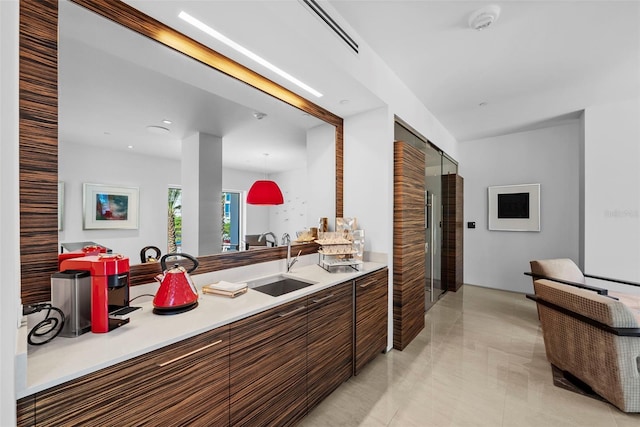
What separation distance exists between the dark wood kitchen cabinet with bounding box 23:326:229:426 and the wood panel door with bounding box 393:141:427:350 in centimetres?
193

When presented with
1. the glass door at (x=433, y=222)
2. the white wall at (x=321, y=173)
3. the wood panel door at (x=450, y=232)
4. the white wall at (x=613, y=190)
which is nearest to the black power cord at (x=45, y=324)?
the white wall at (x=321, y=173)

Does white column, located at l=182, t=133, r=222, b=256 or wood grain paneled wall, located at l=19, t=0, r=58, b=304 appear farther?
white column, located at l=182, t=133, r=222, b=256

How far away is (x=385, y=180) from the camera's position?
262 cm

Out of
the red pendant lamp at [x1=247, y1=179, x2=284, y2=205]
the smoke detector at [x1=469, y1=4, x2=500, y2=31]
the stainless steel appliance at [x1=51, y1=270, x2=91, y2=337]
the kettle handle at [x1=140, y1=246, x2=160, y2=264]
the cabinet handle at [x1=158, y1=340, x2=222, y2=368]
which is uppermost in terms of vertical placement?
the smoke detector at [x1=469, y1=4, x2=500, y2=31]

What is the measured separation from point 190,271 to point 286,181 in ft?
3.81

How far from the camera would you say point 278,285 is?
213 centimetres

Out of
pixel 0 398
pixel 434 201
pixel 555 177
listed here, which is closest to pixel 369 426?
pixel 0 398

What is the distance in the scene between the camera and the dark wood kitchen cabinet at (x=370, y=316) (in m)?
2.21

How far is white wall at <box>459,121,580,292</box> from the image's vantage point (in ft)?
13.7

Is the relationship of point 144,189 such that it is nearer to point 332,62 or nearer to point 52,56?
point 52,56

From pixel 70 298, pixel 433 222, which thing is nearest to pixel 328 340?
pixel 70 298

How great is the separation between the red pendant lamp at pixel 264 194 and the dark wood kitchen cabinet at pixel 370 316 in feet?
3.27

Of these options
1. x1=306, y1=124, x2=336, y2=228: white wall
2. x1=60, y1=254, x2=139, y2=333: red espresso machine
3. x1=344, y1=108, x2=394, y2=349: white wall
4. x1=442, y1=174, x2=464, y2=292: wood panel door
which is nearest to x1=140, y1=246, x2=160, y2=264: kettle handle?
x1=60, y1=254, x2=139, y2=333: red espresso machine

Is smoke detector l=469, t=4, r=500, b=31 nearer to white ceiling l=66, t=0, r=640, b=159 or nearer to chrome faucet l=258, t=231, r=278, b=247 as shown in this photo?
white ceiling l=66, t=0, r=640, b=159
